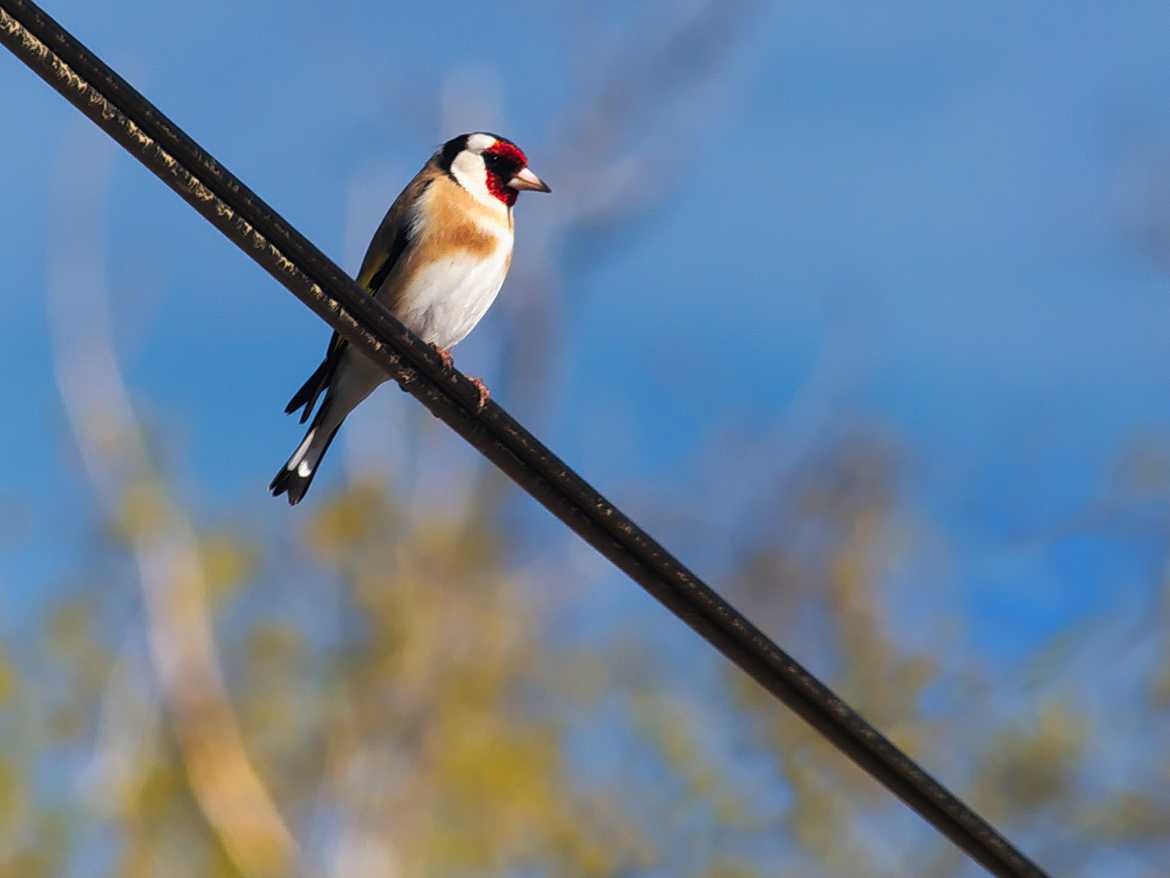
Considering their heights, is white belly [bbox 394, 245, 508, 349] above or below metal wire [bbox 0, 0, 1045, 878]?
above

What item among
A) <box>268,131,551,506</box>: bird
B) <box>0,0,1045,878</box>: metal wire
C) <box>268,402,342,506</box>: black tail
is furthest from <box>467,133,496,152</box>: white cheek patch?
<box>0,0,1045,878</box>: metal wire

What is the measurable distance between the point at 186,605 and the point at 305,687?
155cm

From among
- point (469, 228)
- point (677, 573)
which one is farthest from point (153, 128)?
point (469, 228)

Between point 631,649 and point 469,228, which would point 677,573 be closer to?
point 469,228

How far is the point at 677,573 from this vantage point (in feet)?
10.2

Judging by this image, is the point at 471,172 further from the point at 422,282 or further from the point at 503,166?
the point at 422,282

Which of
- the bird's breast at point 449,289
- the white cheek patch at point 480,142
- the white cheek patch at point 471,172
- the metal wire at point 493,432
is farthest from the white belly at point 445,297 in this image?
the metal wire at point 493,432

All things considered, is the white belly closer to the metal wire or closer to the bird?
the bird

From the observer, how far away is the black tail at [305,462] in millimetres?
5965

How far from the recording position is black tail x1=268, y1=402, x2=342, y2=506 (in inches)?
235

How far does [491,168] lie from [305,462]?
4.70 feet

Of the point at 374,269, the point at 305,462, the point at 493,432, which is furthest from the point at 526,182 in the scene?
the point at 493,432

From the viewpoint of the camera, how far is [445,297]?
6.07 meters

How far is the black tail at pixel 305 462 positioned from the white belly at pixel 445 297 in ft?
1.57
